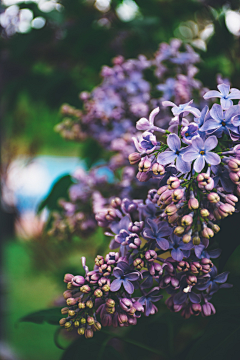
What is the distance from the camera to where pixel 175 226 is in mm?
306

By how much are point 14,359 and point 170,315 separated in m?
1.22

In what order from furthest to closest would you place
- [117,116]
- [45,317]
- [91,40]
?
[91,40], [117,116], [45,317]

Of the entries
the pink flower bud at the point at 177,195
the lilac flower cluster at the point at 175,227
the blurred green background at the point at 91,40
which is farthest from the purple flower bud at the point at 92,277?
the blurred green background at the point at 91,40

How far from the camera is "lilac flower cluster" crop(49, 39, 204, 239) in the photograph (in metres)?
0.52

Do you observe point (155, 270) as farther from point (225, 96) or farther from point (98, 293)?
point (225, 96)

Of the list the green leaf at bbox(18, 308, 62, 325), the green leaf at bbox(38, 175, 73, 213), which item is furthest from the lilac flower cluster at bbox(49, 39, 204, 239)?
the green leaf at bbox(18, 308, 62, 325)

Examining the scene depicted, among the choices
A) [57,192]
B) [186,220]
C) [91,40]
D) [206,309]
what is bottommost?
[206,309]

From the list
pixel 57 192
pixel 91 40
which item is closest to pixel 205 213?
pixel 57 192

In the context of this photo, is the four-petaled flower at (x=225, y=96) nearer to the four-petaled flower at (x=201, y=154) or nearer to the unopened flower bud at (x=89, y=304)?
the four-petaled flower at (x=201, y=154)

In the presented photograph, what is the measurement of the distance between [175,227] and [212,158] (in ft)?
0.26

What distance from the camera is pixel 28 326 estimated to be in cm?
193

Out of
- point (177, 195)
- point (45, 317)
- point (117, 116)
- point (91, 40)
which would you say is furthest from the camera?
point (91, 40)

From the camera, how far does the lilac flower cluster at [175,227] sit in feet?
0.93

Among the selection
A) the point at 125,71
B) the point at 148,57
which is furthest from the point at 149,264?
the point at 148,57
